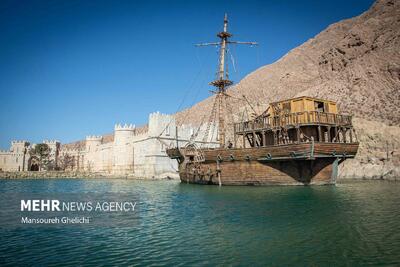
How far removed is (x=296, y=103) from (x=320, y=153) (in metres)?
4.65

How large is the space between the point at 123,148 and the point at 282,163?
33.8m

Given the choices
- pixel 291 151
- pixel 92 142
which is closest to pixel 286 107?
pixel 291 151

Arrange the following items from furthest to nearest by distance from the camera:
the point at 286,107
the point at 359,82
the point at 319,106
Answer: the point at 359,82 < the point at 319,106 < the point at 286,107

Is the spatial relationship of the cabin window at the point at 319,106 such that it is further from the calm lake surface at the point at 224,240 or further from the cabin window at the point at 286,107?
the calm lake surface at the point at 224,240

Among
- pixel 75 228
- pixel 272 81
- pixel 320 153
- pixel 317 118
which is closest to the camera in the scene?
pixel 75 228

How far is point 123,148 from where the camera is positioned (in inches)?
1983

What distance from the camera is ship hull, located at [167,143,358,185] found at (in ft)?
69.1

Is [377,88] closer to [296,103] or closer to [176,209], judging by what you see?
[296,103]

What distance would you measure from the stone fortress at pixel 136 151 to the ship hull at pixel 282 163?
10.5 metres

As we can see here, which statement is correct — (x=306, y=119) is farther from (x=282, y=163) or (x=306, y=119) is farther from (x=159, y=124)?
(x=159, y=124)

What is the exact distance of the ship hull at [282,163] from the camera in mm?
21067

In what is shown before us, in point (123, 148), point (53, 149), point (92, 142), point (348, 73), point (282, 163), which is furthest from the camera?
point (53, 149)

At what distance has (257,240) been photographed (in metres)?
A: 7.94

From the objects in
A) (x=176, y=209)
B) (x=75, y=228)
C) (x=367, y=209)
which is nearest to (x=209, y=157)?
(x=176, y=209)
